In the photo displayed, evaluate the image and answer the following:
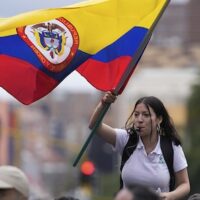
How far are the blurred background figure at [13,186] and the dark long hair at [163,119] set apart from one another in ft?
4.61

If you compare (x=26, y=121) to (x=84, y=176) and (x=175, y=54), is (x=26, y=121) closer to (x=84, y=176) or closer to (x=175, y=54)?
(x=175, y=54)

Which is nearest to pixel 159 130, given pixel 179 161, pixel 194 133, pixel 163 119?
pixel 163 119

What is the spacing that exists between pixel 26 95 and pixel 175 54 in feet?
394

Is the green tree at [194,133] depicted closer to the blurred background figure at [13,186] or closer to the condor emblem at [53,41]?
the condor emblem at [53,41]

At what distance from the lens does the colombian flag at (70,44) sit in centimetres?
848

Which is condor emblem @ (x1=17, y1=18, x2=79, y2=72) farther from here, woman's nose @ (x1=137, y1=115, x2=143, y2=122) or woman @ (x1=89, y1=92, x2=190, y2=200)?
woman's nose @ (x1=137, y1=115, x2=143, y2=122)

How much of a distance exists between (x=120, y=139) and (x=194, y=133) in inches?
2052

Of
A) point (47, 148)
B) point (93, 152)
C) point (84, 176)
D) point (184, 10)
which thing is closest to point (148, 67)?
point (47, 148)

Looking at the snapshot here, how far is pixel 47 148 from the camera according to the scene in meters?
109

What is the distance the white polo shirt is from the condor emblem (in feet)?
2.94

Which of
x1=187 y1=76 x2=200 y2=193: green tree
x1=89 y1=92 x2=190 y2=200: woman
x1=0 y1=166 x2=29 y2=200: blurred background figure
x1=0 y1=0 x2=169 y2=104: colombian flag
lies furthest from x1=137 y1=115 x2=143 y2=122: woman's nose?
x1=187 y1=76 x2=200 y2=193: green tree

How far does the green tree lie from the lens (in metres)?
50.5

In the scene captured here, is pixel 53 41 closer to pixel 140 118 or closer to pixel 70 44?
pixel 70 44

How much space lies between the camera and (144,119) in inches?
305
